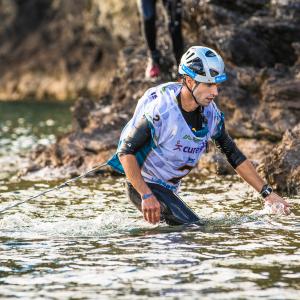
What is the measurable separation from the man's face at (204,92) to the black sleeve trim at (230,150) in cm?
61

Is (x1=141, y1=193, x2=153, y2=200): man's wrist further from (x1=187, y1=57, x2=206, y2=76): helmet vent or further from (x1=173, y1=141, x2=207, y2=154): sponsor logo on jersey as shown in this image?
(x1=187, y1=57, x2=206, y2=76): helmet vent

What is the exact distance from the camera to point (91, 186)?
14102 mm

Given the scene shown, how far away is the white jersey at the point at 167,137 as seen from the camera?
9.70 meters

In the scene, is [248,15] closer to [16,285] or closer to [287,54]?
[287,54]

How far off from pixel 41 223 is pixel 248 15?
8.14 metres

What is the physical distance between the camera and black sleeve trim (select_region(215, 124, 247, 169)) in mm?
10055

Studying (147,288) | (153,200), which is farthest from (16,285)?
(153,200)

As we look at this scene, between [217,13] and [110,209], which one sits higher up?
[217,13]

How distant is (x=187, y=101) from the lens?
32.0ft

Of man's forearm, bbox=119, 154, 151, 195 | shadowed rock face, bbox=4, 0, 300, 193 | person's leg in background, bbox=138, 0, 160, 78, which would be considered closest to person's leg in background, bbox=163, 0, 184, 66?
person's leg in background, bbox=138, 0, 160, 78

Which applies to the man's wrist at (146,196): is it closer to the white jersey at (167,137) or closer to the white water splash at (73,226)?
the white jersey at (167,137)

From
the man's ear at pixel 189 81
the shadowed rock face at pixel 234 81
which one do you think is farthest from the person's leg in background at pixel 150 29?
the man's ear at pixel 189 81

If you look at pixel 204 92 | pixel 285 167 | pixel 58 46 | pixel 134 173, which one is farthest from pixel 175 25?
pixel 58 46

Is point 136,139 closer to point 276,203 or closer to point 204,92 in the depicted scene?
point 204,92
